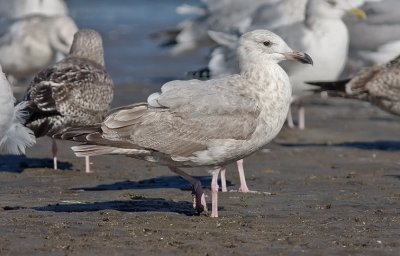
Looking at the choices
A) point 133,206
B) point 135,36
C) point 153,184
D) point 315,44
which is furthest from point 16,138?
point 135,36

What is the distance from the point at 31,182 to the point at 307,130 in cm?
456

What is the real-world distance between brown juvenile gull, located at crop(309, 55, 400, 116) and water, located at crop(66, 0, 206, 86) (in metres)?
4.45

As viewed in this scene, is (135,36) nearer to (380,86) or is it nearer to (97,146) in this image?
(380,86)

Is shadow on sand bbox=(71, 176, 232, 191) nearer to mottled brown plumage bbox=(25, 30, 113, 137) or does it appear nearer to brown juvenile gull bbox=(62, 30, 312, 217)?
mottled brown plumage bbox=(25, 30, 113, 137)

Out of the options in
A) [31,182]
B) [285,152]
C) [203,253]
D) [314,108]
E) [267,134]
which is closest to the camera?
[203,253]

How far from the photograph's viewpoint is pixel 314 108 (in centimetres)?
1465

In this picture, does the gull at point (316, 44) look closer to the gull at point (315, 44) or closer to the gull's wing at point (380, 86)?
the gull at point (315, 44)

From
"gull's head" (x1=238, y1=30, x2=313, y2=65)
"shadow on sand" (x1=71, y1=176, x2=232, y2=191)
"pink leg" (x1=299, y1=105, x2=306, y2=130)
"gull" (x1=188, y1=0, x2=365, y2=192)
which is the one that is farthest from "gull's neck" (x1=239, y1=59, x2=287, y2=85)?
"pink leg" (x1=299, y1=105, x2=306, y2=130)

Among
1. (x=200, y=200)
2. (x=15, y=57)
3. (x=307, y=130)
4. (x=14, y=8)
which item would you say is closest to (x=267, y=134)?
(x=200, y=200)

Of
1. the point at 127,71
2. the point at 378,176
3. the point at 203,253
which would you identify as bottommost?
the point at 127,71

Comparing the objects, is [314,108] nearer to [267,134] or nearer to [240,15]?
[240,15]

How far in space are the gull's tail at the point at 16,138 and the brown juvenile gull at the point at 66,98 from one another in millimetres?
239

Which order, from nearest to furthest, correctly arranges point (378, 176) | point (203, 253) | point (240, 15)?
point (203, 253) < point (378, 176) < point (240, 15)

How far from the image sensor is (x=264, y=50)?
790cm
